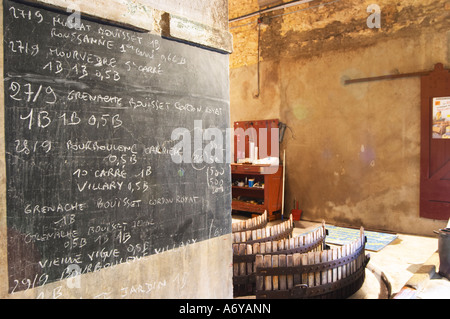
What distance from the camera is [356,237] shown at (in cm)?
643

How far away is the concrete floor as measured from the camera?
387 centimetres

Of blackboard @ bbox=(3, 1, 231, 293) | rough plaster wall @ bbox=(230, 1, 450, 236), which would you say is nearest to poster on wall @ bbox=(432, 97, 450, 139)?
rough plaster wall @ bbox=(230, 1, 450, 236)

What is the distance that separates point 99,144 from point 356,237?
5.84 meters

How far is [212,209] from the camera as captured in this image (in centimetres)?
258
